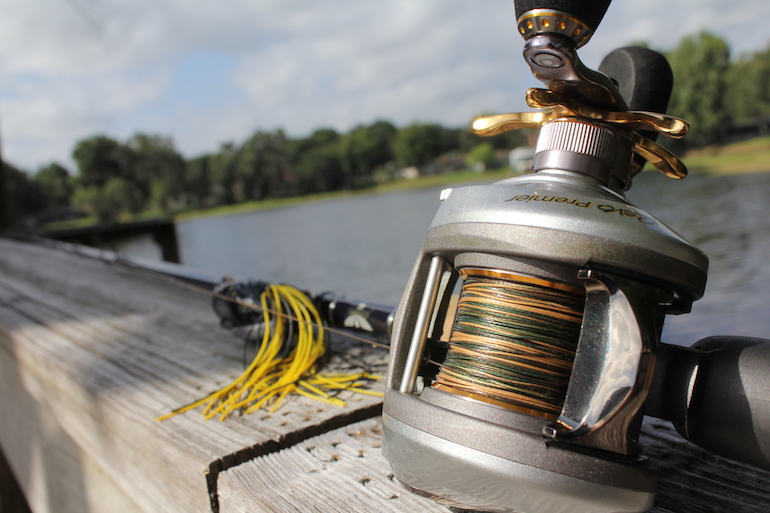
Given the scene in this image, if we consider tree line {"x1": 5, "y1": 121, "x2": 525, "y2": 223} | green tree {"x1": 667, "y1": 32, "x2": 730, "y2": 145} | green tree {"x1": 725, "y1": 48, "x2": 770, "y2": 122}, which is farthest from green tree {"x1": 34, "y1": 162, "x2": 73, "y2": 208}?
green tree {"x1": 725, "y1": 48, "x2": 770, "y2": 122}

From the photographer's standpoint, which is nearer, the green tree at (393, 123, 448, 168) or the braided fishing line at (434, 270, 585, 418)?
the braided fishing line at (434, 270, 585, 418)

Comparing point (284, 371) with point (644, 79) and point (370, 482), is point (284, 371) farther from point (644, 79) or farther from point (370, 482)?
point (644, 79)

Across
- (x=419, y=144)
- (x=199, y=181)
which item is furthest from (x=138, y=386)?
(x=419, y=144)

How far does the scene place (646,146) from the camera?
0.90 meters

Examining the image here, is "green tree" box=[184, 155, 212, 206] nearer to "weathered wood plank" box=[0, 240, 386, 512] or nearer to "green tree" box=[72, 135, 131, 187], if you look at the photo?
"green tree" box=[72, 135, 131, 187]

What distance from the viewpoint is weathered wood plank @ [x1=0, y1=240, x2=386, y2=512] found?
1241 millimetres

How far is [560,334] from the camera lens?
82 centimetres

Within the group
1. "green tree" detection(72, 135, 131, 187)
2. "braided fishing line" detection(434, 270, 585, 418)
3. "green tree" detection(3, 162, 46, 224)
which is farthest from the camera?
"green tree" detection(3, 162, 46, 224)

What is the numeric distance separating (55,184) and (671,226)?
2191 inches

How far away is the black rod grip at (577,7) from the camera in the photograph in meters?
0.77

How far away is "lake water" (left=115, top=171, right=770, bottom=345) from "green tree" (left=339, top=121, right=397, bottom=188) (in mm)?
33085

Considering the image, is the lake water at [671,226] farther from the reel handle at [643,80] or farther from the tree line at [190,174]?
the tree line at [190,174]

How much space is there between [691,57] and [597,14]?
43.2m

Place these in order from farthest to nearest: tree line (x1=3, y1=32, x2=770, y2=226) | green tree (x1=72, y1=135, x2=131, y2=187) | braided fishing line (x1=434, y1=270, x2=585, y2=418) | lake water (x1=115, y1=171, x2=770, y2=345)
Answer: green tree (x1=72, y1=135, x2=131, y2=187)
tree line (x1=3, y1=32, x2=770, y2=226)
lake water (x1=115, y1=171, x2=770, y2=345)
braided fishing line (x1=434, y1=270, x2=585, y2=418)
